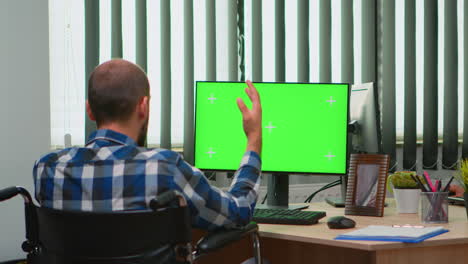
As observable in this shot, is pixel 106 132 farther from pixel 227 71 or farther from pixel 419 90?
pixel 419 90

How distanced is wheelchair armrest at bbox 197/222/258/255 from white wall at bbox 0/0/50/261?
1469mm

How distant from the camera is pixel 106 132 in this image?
1.34m

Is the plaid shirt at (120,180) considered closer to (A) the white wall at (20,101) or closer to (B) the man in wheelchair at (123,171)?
(B) the man in wheelchair at (123,171)

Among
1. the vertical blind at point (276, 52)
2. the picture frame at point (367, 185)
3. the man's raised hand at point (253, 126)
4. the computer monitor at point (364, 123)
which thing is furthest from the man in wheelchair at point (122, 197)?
the vertical blind at point (276, 52)

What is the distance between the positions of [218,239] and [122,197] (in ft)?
0.87

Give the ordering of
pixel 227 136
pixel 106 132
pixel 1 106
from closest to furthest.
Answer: pixel 106 132
pixel 227 136
pixel 1 106

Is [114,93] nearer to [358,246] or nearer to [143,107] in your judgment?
[143,107]

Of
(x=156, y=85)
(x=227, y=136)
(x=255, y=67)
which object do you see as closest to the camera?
(x=227, y=136)

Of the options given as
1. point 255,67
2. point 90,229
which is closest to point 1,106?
point 255,67

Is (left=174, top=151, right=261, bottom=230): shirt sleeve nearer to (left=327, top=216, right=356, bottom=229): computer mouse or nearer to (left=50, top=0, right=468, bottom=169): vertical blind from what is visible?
(left=327, top=216, right=356, bottom=229): computer mouse

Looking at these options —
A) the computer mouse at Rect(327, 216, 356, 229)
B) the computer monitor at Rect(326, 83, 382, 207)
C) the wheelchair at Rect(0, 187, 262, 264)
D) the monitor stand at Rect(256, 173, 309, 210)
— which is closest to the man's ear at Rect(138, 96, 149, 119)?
the wheelchair at Rect(0, 187, 262, 264)

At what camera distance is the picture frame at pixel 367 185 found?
1929 mm

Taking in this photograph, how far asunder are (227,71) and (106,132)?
1.84 metres

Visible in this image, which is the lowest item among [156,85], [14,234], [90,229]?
[14,234]
